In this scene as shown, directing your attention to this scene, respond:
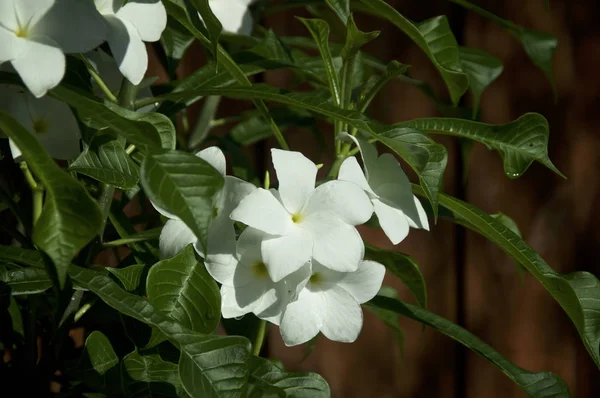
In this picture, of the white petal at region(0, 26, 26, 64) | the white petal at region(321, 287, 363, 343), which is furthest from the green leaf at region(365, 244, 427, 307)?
the white petal at region(0, 26, 26, 64)

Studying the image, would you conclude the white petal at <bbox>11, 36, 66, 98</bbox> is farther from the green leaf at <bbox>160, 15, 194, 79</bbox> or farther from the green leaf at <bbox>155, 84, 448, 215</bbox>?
the green leaf at <bbox>160, 15, 194, 79</bbox>

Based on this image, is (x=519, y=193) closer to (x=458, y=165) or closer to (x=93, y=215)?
(x=458, y=165)

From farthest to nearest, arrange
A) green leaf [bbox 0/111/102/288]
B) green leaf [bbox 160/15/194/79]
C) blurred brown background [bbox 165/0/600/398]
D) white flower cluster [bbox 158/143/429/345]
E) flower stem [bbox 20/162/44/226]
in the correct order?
1. blurred brown background [bbox 165/0/600/398]
2. green leaf [bbox 160/15/194/79]
3. flower stem [bbox 20/162/44/226]
4. white flower cluster [bbox 158/143/429/345]
5. green leaf [bbox 0/111/102/288]

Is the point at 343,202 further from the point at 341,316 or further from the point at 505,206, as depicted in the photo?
the point at 505,206

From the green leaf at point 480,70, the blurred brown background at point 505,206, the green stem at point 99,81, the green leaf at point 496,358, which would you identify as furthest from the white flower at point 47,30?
the blurred brown background at point 505,206

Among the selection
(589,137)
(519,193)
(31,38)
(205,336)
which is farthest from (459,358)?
(31,38)
